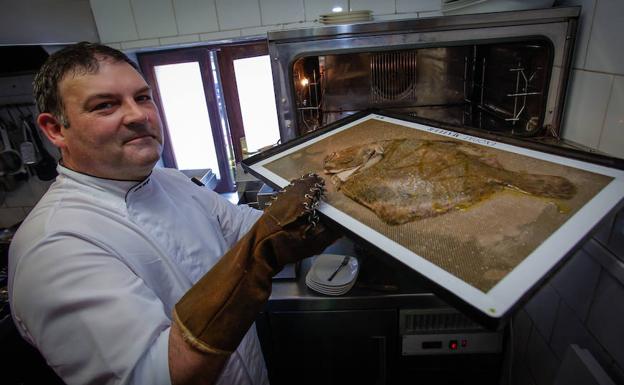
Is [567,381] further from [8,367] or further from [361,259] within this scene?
[8,367]

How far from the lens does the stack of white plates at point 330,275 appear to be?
1.31 meters

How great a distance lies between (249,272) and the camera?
0.80 metres

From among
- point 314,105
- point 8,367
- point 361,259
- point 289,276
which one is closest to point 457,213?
point 361,259

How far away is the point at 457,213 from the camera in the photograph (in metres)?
0.73

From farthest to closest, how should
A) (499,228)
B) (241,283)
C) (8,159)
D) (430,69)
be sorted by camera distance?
(8,159) → (430,69) → (241,283) → (499,228)

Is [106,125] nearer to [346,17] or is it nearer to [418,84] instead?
[346,17]

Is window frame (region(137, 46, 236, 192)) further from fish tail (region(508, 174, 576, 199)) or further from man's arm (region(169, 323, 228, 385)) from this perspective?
fish tail (region(508, 174, 576, 199))

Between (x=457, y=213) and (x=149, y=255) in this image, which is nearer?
(x=457, y=213)

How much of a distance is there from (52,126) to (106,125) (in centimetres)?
18

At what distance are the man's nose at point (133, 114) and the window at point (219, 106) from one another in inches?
46.0

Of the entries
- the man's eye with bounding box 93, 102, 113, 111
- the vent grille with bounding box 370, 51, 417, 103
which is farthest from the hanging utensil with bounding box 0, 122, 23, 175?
the vent grille with bounding box 370, 51, 417, 103

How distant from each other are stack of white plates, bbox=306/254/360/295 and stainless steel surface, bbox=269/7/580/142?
56 cm

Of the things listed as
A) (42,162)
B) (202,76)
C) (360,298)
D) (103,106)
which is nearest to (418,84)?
(360,298)

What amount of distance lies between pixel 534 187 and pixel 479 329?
83 cm
